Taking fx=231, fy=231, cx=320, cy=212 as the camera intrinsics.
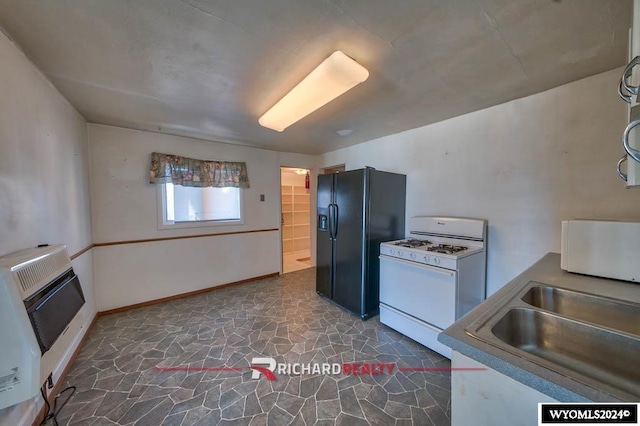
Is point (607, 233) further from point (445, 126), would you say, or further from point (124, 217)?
point (124, 217)

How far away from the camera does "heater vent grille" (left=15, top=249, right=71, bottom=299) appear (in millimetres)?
1095

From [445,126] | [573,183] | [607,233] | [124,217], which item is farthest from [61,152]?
[573,183]

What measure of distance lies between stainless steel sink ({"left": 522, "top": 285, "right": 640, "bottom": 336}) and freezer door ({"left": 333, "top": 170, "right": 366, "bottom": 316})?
161 cm

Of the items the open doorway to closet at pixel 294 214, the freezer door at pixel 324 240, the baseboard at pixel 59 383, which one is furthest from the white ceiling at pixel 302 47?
the open doorway to closet at pixel 294 214

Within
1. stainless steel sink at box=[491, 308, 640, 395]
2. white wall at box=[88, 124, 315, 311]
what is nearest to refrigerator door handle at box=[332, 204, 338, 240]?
white wall at box=[88, 124, 315, 311]

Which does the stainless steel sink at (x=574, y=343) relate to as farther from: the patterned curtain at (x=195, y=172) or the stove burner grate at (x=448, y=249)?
the patterned curtain at (x=195, y=172)

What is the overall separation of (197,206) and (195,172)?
53 cm

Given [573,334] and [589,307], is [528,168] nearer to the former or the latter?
[589,307]

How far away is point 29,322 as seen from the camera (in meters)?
1.06

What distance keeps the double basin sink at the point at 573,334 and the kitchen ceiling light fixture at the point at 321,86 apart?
1533 mm

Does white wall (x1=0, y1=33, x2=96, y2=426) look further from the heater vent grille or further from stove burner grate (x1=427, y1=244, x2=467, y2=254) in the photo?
stove burner grate (x1=427, y1=244, x2=467, y2=254)

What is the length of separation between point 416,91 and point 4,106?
9.01 ft

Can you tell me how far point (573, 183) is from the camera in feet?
6.10

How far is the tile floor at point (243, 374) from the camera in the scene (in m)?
1.53
